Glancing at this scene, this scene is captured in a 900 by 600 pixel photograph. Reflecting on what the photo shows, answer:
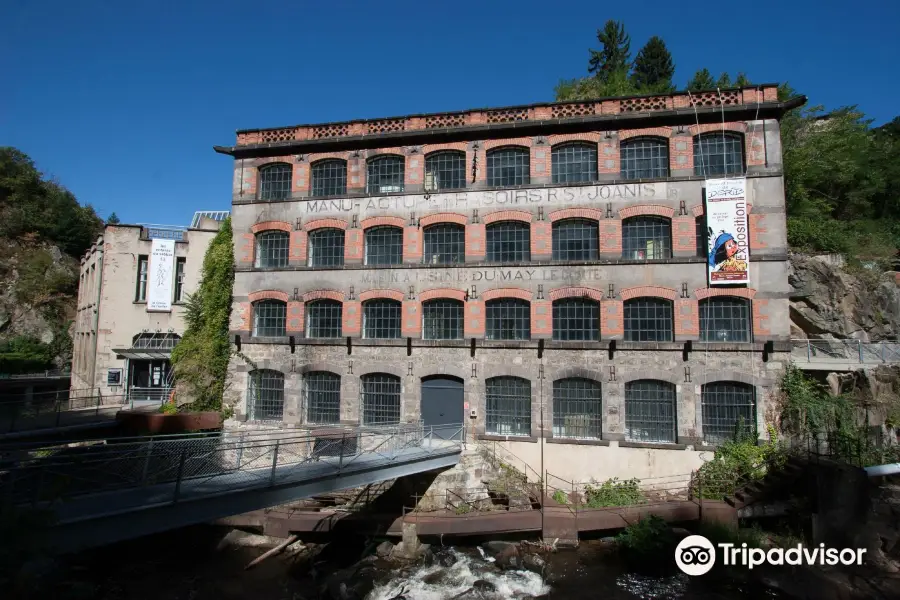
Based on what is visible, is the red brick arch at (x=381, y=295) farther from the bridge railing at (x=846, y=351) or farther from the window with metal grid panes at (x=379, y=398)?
the bridge railing at (x=846, y=351)

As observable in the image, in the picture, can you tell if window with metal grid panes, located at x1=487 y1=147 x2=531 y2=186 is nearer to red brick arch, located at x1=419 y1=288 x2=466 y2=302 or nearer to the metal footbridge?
red brick arch, located at x1=419 y1=288 x2=466 y2=302

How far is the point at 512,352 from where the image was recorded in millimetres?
18438

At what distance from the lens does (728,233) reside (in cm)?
1692

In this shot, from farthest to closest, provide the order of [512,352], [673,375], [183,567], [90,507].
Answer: [512,352]
[673,375]
[183,567]
[90,507]

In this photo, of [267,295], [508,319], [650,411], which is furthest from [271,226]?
[650,411]

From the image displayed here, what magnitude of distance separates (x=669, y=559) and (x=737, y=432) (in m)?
5.30

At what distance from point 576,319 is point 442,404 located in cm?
586

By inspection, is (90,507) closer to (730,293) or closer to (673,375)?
(673,375)

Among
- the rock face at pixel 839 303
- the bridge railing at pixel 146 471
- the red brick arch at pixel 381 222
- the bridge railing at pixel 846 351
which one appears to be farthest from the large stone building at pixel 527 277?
the bridge railing at pixel 146 471

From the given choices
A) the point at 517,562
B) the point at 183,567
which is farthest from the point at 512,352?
the point at 183,567

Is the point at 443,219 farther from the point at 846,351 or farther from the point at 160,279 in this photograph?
the point at 160,279

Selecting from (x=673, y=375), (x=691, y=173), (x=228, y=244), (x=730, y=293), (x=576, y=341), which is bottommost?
(x=673, y=375)

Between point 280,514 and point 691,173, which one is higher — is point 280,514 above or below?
below

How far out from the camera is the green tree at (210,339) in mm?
20578
